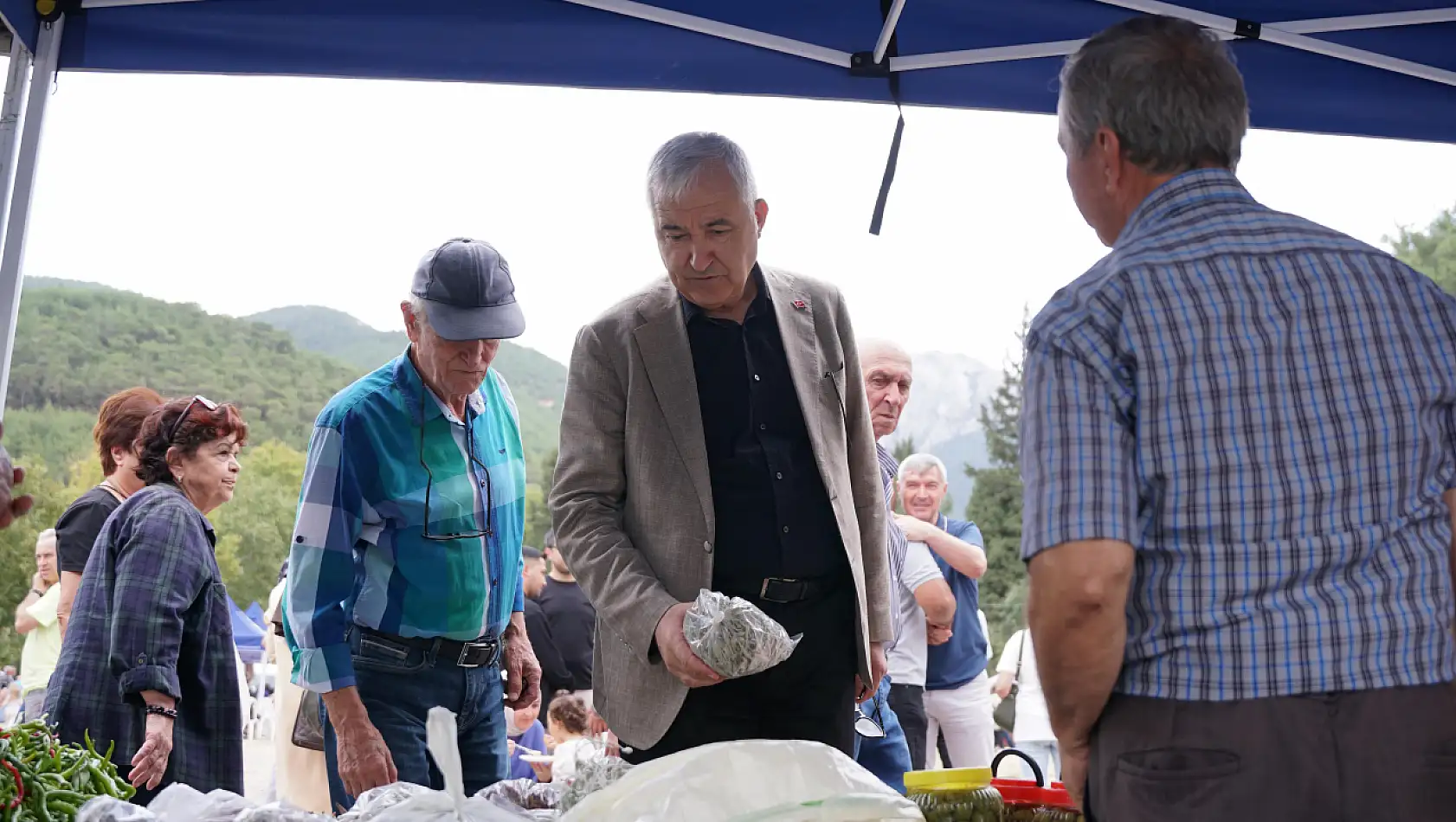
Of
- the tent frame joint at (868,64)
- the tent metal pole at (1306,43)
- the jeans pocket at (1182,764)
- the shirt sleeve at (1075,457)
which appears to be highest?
the tent metal pole at (1306,43)

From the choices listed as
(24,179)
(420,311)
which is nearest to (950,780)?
(420,311)

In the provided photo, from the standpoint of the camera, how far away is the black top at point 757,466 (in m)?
2.08

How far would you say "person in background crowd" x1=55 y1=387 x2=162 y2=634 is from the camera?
3.59 m

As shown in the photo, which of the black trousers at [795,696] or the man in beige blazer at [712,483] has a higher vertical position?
the man in beige blazer at [712,483]

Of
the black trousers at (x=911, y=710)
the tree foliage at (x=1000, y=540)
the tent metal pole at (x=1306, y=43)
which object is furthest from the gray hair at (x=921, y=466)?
the tree foliage at (x=1000, y=540)

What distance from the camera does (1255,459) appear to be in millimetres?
1276

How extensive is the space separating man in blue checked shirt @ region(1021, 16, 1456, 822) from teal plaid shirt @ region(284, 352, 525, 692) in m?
1.44

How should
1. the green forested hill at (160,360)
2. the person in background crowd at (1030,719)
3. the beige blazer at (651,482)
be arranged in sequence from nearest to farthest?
the beige blazer at (651,482)
the person in background crowd at (1030,719)
the green forested hill at (160,360)

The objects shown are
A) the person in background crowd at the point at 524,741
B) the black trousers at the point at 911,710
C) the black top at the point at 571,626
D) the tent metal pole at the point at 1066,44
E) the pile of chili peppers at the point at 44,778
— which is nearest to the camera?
the pile of chili peppers at the point at 44,778

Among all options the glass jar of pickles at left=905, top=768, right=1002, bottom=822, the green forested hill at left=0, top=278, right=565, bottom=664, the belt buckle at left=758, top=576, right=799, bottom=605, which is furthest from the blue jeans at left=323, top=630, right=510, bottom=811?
the green forested hill at left=0, top=278, right=565, bottom=664

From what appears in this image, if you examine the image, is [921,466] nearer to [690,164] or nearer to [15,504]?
[690,164]

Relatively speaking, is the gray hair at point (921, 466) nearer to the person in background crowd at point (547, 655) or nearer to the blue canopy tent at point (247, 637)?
the person in background crowd at point (547, 655)

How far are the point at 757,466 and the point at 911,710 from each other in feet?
8.71

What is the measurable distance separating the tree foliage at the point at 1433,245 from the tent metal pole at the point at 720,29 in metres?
27.0
